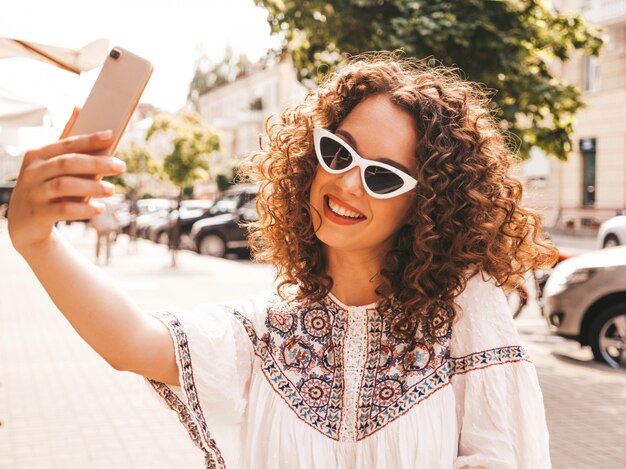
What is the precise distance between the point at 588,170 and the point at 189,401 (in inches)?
1155

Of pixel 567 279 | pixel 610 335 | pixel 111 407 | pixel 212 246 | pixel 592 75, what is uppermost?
pixel 592 75

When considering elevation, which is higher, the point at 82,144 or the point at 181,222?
the point at 82,144

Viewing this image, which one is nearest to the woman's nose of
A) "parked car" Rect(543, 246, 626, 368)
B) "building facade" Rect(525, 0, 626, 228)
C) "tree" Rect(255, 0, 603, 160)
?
"tree" Rect(255, 0, 603, 160)

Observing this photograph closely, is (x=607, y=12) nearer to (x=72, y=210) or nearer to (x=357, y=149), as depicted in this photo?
(x=357, y=149)

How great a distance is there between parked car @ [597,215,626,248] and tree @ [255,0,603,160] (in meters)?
3.60

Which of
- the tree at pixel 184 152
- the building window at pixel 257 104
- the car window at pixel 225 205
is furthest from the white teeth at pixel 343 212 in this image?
the building window at pixel 257 104

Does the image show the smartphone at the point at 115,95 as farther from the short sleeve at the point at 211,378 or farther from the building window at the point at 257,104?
the building window at the point at 257,104

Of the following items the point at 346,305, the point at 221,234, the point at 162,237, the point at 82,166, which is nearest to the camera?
the point at 82,166

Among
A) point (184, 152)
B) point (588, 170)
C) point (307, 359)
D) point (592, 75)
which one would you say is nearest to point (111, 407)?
point (307, 359)

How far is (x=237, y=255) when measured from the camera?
21.5 metres

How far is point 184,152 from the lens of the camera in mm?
19938

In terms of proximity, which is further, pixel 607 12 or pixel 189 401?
pixel 607 12

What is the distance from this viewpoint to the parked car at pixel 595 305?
7.55 metres

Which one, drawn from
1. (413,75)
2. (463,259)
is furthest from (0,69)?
(463,259)
